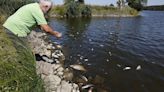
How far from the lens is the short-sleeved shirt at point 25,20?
7137mm

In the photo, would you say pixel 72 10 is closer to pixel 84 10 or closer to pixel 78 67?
pixel 84 10

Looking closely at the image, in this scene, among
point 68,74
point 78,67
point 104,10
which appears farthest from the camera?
point 104,10

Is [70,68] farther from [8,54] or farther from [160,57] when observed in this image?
[8,54]

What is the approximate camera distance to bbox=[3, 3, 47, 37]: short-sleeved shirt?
23.4ft

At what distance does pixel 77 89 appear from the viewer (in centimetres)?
948

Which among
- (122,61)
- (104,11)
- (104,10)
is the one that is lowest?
(104,11)

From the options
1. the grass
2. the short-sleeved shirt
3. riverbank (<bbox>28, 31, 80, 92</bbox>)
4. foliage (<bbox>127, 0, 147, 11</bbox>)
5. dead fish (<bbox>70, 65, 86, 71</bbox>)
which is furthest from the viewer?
foliage (<bbox>127, 0, 147, 11</bbox>)

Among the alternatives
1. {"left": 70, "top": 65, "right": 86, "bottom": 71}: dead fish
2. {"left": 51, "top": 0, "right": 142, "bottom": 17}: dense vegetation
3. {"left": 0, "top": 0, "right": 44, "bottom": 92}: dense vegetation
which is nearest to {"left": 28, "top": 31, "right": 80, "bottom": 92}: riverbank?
{"left": 70, "top": 65, "right": 86, "bottom": 71}: dead fish

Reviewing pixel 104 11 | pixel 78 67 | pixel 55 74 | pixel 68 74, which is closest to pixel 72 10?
pixel 104 11

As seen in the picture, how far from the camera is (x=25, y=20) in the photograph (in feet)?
23.9

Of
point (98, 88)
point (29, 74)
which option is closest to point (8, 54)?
point (29, 74)

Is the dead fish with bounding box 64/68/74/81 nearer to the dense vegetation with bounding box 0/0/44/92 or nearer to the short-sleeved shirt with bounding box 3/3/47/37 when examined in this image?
the short-sleeved shirt with bounding box 3/3/47/37

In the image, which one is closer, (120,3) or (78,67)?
(78,67)

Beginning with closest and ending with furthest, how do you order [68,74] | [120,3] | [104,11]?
1. [68,74]
2. [104,11]
3. [120,3]
